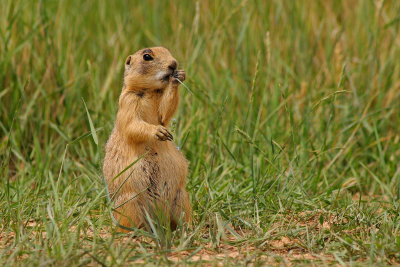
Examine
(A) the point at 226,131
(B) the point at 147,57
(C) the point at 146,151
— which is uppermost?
(B) the point at 147,57

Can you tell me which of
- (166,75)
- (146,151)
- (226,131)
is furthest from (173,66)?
(226,131)

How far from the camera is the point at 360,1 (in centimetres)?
653

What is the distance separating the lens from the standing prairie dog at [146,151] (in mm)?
3502

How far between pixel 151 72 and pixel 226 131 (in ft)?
5.74

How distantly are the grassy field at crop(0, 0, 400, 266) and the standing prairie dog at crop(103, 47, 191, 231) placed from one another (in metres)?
0.16

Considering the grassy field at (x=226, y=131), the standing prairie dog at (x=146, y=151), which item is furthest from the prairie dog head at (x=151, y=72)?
the grassy field at (x=226, y=131)

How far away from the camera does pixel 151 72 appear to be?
3.59 meters

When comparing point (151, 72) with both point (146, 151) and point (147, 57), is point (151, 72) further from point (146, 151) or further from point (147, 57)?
point (146, 151)

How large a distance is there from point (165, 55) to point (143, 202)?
35.6 inches

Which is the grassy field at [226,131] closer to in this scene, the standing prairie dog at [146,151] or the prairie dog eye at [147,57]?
the standing prairie dog at [146,151]

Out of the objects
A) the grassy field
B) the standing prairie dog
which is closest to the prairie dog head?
the standing prairie dog

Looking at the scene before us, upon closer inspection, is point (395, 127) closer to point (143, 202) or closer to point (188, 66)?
point (188, 66)

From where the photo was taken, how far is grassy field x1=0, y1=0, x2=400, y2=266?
3.27 meters

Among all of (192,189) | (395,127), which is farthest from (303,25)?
(192,189)
